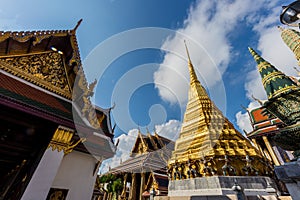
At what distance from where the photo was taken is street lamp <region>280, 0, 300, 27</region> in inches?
191

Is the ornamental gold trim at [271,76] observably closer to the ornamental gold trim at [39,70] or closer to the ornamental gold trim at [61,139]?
the ornamental gold trim at [61,139]

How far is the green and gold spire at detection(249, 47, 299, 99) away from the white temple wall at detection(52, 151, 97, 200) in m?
5.96

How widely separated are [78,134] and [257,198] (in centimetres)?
A: 601

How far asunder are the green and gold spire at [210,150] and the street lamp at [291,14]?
621cm

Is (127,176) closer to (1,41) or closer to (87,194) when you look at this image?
(87,194)

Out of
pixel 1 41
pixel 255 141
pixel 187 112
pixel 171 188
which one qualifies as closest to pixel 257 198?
pixel 171 188

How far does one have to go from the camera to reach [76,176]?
4988 millimetres

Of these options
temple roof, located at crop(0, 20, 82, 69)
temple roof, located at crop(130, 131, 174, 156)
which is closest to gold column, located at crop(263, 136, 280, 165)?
temple roof, located at crop(130, 131, 174, 156)

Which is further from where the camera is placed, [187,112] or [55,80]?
[187,112]

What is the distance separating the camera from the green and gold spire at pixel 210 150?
7.45 m

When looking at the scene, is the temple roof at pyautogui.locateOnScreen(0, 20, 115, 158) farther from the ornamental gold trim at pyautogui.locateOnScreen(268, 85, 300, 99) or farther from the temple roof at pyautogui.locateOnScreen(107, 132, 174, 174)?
the temple roof at pyautogui.locateOnScreen(107, 132, 174, 174)

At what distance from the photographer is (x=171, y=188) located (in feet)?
28.6

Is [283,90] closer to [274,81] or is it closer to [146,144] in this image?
[274,81]

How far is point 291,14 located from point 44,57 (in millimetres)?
9624
